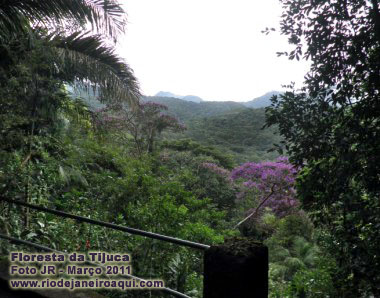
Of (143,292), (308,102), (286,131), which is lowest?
Answer: (143,292)

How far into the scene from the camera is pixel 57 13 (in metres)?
5.00

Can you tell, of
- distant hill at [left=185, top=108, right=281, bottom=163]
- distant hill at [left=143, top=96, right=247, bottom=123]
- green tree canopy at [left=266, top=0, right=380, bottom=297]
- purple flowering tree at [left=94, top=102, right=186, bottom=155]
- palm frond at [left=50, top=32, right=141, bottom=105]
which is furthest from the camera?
distant hill at [left=143, top=96, right=247, bottom=123]

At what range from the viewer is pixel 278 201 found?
12.1m

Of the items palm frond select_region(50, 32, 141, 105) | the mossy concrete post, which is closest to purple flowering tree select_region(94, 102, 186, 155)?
palm frond select_region(50, 32, 141, 105)

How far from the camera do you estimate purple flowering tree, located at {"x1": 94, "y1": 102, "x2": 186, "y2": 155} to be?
1695cm

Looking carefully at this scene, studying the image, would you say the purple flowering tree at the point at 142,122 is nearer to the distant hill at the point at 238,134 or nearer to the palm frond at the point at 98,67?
the palm frond at the point at 98,67

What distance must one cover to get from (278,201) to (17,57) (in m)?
9.63

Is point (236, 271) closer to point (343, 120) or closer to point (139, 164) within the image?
point (343, 120)

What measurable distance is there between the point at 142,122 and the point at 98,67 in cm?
1062

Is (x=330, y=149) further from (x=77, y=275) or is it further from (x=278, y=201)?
(x=278, y=201)

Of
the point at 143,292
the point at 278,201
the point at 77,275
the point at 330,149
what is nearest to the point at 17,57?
the point at 77,275

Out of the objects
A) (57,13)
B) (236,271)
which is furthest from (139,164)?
(236,271)

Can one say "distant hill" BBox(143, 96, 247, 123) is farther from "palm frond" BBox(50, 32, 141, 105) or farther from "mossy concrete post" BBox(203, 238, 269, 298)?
"mossy concrete post" BBox(203, 238, 269, 298)

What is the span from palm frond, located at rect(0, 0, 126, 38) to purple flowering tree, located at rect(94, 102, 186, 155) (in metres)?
10.5
